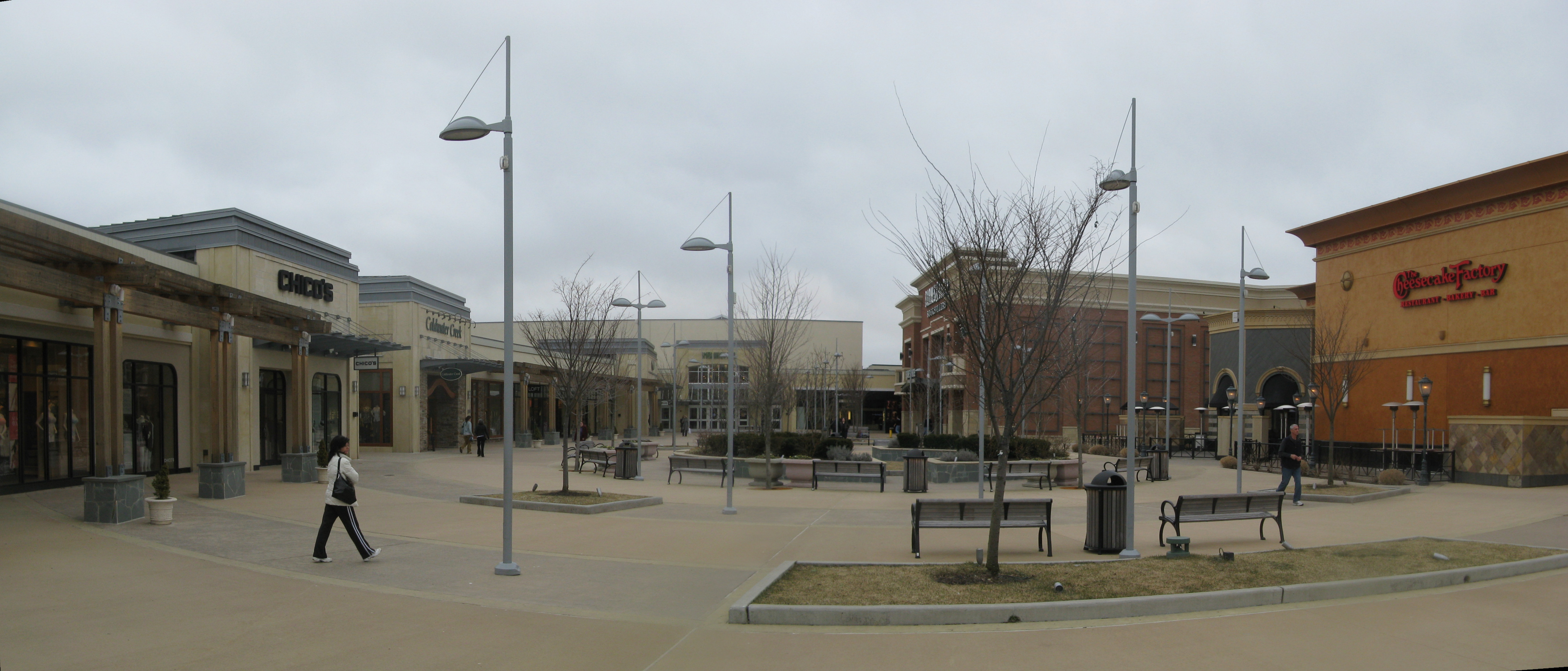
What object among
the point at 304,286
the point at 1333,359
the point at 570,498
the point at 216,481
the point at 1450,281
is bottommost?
the point at 570,498

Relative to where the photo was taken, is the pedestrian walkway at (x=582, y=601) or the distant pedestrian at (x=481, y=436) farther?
the distant pedestrian at (x=481, y=436)

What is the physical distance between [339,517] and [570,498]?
20.7ft

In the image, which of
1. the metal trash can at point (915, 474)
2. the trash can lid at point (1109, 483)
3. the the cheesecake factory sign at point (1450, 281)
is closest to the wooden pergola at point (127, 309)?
the trash can lid at point (1109, 483)

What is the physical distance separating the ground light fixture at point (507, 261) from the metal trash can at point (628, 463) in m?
12.2

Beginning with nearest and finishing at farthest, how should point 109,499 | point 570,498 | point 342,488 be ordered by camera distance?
point 342,488
point 109,499
point 570,498

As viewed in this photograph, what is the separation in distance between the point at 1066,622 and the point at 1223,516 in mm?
5544

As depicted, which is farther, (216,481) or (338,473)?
(216,481)

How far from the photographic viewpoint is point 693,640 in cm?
709

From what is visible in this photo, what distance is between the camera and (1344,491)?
19516 mm

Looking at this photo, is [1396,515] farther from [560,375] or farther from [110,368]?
[110,368]

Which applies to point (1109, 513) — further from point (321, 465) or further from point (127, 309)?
point (321, 465)

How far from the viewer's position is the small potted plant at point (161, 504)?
504 inches

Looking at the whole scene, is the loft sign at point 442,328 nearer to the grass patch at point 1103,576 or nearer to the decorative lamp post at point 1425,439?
the grass patch at point 1103,576

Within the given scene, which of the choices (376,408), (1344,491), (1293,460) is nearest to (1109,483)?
(1293,460)
